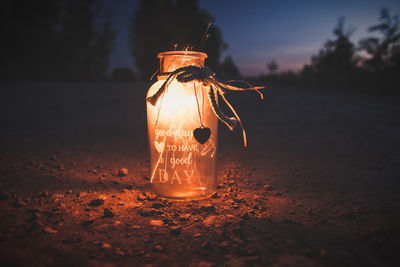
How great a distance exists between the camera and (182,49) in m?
1.81

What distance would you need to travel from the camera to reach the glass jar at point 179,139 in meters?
1.75

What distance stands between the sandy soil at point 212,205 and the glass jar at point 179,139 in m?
0.12

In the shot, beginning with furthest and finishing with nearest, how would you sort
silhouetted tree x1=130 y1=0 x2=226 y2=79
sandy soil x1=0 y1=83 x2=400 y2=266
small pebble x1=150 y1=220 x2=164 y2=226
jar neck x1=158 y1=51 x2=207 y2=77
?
silhouetted tree x1=130 y1=0 x2=226 y2=79
jar neck x1=158 y1=51 x2=207 y2=77
small pebble x1=150 y1=220 x2=164 y2=226
sandy soil x1=0 y1=83 x2=400 y2=266

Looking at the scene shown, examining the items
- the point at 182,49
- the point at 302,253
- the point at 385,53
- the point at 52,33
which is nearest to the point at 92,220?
the point at 302,253

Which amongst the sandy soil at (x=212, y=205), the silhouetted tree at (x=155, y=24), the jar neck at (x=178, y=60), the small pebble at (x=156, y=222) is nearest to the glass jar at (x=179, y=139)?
the jar neck at (x=178, y=60)

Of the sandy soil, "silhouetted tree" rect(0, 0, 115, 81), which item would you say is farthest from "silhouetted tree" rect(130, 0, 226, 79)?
the sandy soil

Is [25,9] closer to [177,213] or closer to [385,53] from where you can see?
[177,213]

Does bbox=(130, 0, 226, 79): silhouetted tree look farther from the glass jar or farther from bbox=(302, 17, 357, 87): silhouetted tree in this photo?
the glass jar

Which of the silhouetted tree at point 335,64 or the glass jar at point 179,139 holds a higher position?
the silhouetted tree at point 335,64

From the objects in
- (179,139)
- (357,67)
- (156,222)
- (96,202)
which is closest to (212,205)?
(156,222)

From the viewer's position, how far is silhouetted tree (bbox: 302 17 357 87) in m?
12.7

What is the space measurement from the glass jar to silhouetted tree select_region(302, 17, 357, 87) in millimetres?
12149

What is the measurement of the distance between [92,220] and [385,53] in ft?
60.1

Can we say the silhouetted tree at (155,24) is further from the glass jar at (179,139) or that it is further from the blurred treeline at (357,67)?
the glass jar at (179,139)
